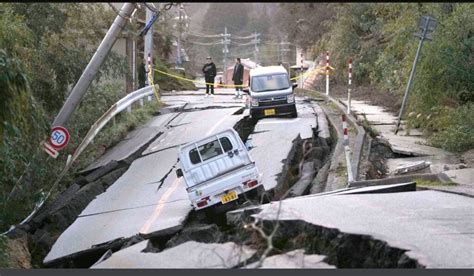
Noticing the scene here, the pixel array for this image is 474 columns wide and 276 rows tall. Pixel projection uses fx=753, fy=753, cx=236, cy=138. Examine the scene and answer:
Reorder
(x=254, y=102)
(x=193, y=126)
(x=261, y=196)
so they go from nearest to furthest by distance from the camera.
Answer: (x=261, y=196)
(x=193, y=126)
(x=254, y=102)

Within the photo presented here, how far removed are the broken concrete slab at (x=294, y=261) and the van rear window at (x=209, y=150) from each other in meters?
→ 6.43

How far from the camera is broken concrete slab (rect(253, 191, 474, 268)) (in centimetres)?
892

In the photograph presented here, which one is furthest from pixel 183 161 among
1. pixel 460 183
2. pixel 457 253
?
A: pixel 457 253

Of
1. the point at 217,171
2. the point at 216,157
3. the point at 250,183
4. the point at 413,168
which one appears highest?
the point at 216,157

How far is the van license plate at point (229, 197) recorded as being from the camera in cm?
1397

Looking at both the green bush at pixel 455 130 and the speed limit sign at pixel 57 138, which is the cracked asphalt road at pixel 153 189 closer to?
the speed limit sign at pixel 57 138

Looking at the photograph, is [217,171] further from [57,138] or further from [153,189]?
[57,138]

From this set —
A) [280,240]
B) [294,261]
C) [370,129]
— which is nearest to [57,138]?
[280,240]

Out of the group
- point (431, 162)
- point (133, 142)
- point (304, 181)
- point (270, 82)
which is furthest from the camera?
point (270, 82)

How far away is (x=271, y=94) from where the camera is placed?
25.8 metres

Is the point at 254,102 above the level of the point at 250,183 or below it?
below

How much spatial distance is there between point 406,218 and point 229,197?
12.5ft

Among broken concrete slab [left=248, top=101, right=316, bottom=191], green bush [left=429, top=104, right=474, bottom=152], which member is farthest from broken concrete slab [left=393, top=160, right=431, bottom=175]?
broken concrete slab [left=248, top=101, right=316, bottom=191]

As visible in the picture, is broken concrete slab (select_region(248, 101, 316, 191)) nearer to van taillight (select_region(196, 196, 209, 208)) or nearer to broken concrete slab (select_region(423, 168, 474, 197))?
van taillight (select_region(196, 196, 209, 208))
